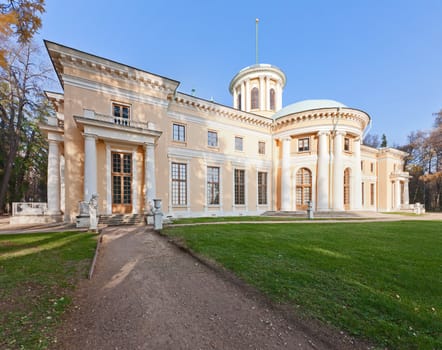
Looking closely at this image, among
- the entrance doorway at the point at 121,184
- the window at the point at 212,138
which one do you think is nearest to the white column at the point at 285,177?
the window at the point at 212,138

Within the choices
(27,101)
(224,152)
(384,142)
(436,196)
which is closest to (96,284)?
(224,152)

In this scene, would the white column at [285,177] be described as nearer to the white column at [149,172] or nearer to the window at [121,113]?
the white column at [149,172]

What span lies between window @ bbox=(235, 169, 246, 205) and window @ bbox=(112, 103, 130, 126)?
11.2 m

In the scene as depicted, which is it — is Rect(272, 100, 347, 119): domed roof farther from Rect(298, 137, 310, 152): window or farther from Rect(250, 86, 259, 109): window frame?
Rect(250, 86, 259, 109): window frame

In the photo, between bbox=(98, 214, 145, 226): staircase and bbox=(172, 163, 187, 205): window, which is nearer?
bbox=(98, 214, 145, 226): staircase

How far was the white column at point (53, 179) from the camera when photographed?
566 inches

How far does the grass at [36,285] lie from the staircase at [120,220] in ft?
15.5

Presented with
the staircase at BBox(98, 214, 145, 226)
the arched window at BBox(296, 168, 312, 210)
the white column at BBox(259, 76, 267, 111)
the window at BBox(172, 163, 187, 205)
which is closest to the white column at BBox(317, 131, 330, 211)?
the arched window at BBox(296, 168, 312, 210)

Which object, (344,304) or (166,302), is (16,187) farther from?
(344,304)

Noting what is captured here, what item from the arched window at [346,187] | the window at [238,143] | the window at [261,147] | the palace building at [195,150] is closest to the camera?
the palace building at [195,150]

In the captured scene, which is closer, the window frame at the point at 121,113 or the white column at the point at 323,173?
the window frame at the point at 121,113

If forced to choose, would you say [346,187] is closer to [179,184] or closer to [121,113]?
[179,184]

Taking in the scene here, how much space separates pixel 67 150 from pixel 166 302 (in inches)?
506

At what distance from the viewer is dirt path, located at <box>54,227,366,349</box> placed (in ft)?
8.83
